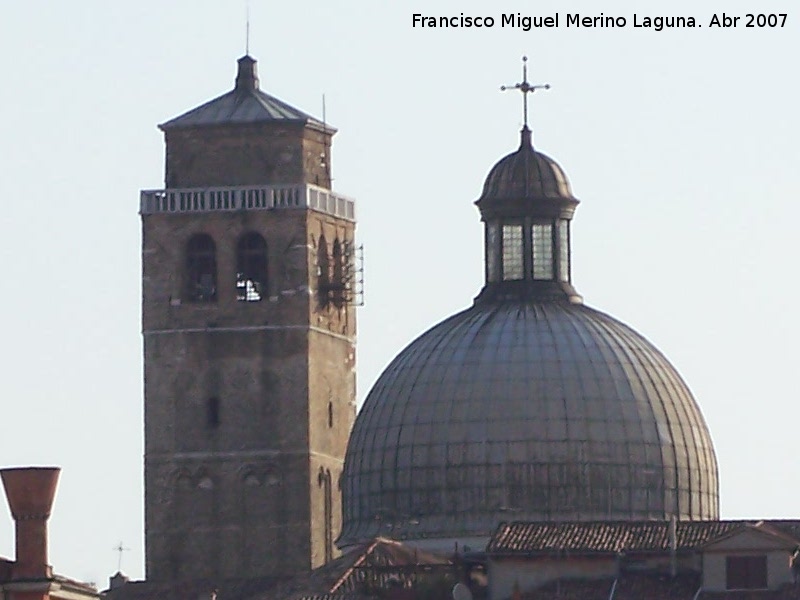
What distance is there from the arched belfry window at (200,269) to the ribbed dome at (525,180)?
22.0 m

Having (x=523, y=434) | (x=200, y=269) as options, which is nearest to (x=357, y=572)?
(x=523, y=434)

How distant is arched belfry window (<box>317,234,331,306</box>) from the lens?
12069 cm

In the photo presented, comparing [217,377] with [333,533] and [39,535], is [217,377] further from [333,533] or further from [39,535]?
[39,535]

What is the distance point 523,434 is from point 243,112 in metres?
26.3

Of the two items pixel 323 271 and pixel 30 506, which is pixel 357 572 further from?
pixel 323 271

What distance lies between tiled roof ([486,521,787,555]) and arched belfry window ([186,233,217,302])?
3353 cm

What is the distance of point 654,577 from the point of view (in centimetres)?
8375

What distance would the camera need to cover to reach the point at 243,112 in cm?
12025

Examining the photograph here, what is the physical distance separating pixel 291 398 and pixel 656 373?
925 inches

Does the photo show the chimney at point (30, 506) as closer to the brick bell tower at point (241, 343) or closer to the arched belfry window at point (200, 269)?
the brick bell tower at point (241, 343)

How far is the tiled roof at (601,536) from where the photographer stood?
8462cm

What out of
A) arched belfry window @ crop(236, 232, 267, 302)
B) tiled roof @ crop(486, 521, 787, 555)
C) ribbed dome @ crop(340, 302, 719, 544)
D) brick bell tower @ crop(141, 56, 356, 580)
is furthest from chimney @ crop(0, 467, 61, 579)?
arched belfry window @ crop(236, 232, 267, 302)

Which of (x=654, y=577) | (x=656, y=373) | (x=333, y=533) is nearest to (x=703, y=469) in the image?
(x=656, y=373)

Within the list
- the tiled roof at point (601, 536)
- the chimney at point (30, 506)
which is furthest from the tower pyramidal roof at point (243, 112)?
the chimney at point (30, 506)
